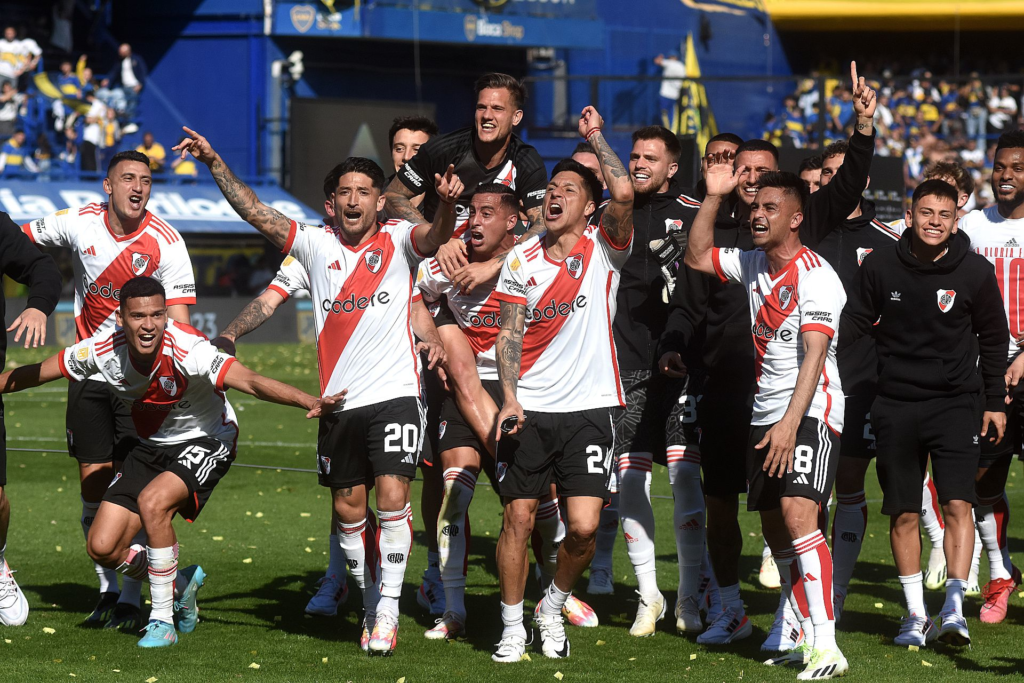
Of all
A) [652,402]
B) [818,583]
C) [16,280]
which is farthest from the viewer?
[652,402]

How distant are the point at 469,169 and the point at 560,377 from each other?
1.46 metres

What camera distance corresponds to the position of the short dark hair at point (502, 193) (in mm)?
6844

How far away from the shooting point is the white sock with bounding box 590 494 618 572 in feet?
26.6

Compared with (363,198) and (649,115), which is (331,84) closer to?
(649,115)

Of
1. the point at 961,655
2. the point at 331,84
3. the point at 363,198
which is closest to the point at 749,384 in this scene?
the point at 961,655

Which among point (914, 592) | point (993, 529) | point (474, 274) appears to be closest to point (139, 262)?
point (474, 274)

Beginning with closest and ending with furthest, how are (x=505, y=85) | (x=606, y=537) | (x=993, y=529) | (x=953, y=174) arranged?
(x=505, y=85) → (x=993, y=529) → (x=953, y=174) → (x=606, y=537)

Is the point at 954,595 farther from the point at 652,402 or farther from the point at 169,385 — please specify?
the point at 169,385

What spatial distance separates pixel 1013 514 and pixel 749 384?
4.37 metres

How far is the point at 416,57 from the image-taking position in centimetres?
3238

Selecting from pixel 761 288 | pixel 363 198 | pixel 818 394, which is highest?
pixel 363 198

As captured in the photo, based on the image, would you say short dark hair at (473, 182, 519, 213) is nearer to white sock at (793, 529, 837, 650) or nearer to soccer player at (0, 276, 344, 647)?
soccer player at (0, 276, 344, 647)

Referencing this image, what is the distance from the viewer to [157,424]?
6875mm

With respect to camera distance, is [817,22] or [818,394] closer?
[818,394]
